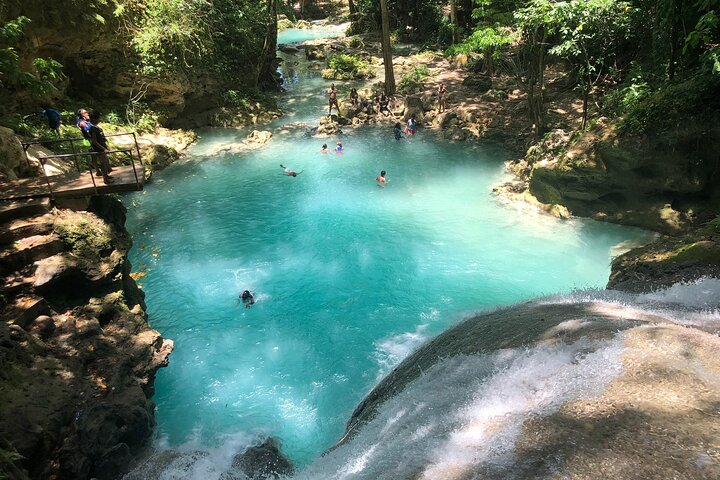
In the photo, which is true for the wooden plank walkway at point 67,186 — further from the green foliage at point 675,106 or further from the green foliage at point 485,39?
the green foliage at point 675,106

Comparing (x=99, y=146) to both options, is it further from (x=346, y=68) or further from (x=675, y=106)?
(x=346, y=68)

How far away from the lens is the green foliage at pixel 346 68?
1197 inches

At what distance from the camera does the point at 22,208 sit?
27.6 ft

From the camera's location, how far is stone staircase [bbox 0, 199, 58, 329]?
7.39 meters

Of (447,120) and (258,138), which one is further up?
(447,120)

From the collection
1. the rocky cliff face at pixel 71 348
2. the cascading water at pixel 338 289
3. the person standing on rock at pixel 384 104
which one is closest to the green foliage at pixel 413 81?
the person standing on rock at pixel 384 104

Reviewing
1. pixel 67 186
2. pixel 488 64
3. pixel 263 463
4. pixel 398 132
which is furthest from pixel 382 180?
pixel 488 64

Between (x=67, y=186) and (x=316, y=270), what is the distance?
248 inches

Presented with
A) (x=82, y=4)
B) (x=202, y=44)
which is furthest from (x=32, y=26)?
(x=202, y=44)

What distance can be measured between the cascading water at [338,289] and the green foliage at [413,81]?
702 centimetres

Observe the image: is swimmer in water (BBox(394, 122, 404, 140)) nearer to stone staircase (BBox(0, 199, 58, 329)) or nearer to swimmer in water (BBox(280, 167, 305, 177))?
swimmer in water (BBox(280, 167, 305, 177))

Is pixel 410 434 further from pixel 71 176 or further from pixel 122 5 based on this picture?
pixel 122 5

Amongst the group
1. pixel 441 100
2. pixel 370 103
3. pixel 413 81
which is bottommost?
pixel 370 103

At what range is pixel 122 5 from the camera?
1894 centimetres
